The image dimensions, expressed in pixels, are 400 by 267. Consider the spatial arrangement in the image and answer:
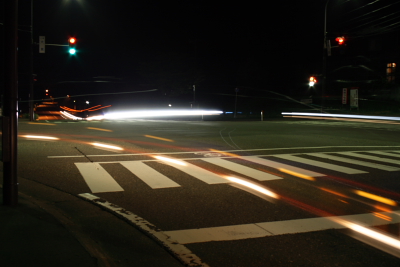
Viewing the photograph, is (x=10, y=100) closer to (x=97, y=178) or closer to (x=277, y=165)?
(x=97, y=178)

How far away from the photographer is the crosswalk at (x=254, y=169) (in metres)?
9.45

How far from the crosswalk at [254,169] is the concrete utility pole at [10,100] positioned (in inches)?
88.9

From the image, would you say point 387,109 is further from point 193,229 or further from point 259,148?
point 193,229

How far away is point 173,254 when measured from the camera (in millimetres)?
4984

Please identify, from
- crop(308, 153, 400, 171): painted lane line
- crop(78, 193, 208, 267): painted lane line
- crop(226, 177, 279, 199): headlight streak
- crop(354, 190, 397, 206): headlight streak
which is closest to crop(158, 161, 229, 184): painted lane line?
crop(226, 177, 279, 199): headlight streak

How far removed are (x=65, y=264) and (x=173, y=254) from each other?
133 centimetres

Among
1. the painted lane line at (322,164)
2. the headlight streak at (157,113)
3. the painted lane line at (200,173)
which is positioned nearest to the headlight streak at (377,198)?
the painted lane line at (322,164)

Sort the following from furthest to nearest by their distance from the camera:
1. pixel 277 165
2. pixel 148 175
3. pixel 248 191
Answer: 1. pixel 277 165
2. pixel 148 175
3. pixel 248 191

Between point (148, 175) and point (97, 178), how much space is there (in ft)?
4.20

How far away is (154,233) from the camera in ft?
19.0

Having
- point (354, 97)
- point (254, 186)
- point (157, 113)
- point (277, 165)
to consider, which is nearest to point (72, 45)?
point (277, 165)

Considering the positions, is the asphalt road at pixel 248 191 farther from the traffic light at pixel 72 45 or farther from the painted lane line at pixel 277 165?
the traffic light at pixel 72 45

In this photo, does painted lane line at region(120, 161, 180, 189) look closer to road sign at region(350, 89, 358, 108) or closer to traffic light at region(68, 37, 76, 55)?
traffic light at region(68, 37, 76, 55)

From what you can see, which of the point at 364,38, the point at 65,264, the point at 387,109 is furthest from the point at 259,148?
the point at 364,38
